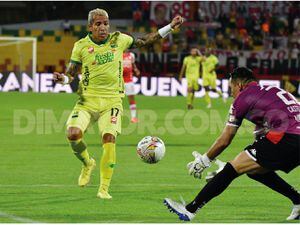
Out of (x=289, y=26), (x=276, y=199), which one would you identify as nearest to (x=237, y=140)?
(x=276, y=199)

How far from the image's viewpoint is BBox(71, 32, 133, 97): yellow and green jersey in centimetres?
1153

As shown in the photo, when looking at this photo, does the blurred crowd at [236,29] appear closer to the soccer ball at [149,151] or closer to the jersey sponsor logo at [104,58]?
the jersey sponsor logo at [104,58]

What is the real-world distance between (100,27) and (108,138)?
1.44 meters

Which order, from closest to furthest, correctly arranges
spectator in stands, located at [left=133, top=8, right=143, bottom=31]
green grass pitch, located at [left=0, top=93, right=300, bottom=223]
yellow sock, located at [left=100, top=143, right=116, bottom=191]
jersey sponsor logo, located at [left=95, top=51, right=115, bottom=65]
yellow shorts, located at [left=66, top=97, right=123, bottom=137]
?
green grass pitch, located at [left=0, top=93, right=300, bottom=223] < yellow sock, located at [left=100, top=143, right=116, bottom=191] < yellow shorts, located at [left=66, top=97, right=123, bottom=137] < jersey sponsor logo, located at [left=95, top=51, right=115, bottom=65] < spectator in stands, located at [left=133, top=8, right=143, bottom=31]

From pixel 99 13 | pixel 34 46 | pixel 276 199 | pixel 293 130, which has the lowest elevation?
pixel 34 46

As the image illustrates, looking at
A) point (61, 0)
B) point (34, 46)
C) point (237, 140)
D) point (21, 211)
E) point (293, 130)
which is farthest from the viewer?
point (61, 0)

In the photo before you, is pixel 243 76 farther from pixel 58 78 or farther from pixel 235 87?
pixel 58 78

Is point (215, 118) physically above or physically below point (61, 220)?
below

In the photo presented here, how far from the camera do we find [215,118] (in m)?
26.4

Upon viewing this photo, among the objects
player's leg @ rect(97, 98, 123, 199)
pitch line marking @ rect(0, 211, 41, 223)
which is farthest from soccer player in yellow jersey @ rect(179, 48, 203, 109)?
A: pitch line marking @ rect(0, 211, 41, 223)

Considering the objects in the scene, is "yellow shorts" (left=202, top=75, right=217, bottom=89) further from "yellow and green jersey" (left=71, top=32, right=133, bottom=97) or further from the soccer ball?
the soccer ball

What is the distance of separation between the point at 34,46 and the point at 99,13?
1119 inches

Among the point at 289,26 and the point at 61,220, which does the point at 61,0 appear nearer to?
the point at 289,26

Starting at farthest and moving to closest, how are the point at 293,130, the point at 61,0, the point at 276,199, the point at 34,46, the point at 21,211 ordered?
the point at 61,0, the point at 34,46, the point at 276,199, the point at 21,211, the point at 293,130
